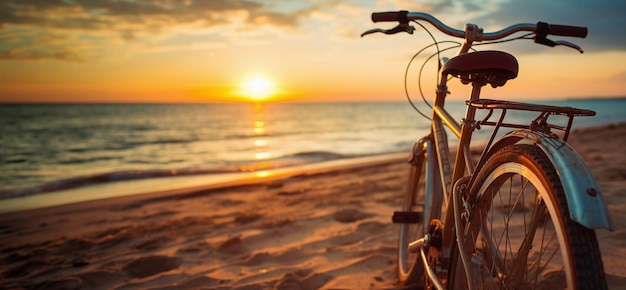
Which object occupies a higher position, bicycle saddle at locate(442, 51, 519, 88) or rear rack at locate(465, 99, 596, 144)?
bicycle saddle at locate(442, 51, 519, 88)

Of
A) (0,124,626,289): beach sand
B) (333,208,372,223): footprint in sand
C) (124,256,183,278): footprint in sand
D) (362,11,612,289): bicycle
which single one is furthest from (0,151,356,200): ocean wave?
(362,11,612,289): bicycle

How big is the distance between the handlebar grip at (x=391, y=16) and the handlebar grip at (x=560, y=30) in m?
0.74

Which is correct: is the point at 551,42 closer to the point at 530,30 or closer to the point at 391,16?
the point at 530,30

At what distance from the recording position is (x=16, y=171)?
432 inches

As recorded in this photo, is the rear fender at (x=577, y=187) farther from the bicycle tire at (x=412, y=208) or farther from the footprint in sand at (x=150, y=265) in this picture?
the footprint in sand at (x=150, y=265)

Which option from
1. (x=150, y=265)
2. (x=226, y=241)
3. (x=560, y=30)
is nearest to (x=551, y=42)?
(x=560, y=30)

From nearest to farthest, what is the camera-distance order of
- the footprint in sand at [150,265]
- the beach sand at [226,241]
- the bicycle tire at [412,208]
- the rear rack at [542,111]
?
the rear rack at [542,111], the bicycle tire at [412,208], the beach sand at [226,241], the footprint in sand at [150,265]

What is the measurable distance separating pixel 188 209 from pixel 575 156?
509cm

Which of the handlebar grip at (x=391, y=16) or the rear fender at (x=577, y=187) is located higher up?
the handlebar grip at (x=391, y=16)

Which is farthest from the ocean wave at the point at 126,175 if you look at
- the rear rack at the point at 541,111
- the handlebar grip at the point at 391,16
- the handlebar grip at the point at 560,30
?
the handlebar grip at the point at 560,30

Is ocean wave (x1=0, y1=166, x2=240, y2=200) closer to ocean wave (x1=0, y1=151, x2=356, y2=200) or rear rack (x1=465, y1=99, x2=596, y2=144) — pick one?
ocean wave (x1=0, y1=151, x2=356, y2=200)

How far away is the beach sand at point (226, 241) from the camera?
3025mm

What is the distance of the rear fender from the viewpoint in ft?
3.41

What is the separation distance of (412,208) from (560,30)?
165 centimetres
